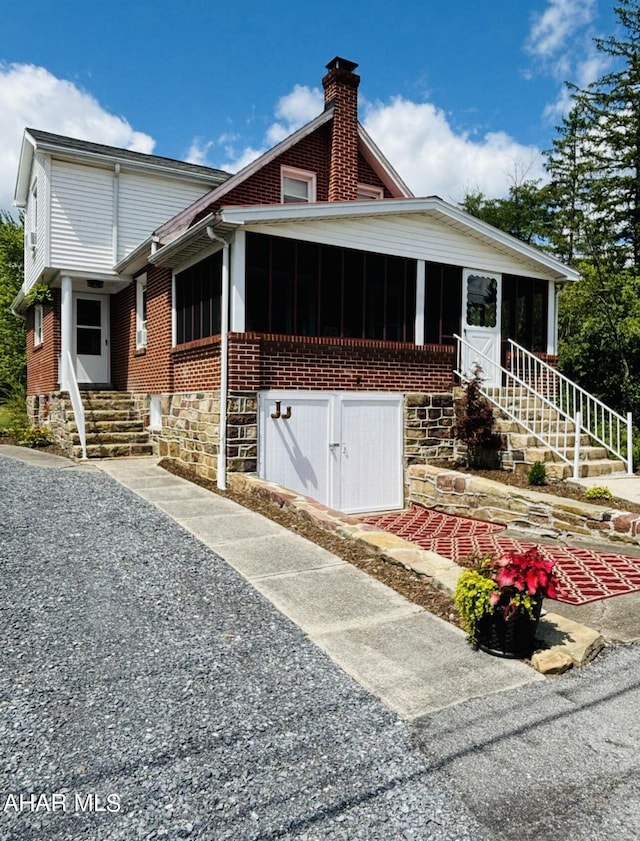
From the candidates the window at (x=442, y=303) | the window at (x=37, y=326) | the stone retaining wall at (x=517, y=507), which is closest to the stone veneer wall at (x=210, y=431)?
the stone retaining wall at (x=517, y=507)

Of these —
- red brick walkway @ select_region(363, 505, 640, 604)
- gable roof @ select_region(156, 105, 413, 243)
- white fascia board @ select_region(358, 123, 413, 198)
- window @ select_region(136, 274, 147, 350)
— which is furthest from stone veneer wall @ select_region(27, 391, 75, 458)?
white fascia board @ select_region(358, 123, 413, 198)

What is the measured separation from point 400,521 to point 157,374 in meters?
5.67

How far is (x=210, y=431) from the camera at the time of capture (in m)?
9.18

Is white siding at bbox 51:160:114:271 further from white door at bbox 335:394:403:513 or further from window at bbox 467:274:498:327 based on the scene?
window at bbox 467:274:498:327

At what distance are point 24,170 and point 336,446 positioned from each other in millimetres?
12177

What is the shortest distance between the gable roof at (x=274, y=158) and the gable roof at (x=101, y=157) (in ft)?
5.81

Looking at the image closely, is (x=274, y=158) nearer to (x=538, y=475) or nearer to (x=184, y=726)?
(x=538, y=475)

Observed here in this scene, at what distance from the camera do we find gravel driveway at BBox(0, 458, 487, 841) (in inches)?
91.4

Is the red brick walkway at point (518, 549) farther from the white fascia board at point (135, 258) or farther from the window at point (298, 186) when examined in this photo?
the window at point (298, 186)

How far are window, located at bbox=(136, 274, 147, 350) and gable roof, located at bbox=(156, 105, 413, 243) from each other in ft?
4.34

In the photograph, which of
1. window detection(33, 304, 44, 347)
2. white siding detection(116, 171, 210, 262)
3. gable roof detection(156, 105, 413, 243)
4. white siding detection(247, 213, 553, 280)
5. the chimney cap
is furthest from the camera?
window detection(33, 304, 44, 347)

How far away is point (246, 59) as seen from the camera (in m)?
12.3

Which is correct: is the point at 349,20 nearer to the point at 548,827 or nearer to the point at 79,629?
the point at 79,629

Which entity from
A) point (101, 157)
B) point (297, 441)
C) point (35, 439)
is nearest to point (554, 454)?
point (297, 441)
